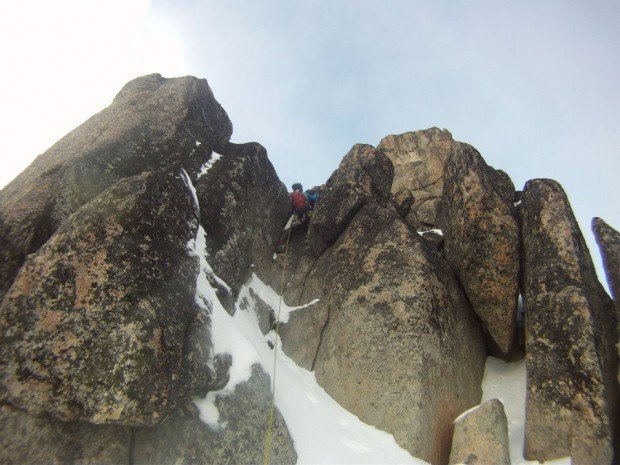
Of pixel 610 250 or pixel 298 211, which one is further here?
pixel 298 211

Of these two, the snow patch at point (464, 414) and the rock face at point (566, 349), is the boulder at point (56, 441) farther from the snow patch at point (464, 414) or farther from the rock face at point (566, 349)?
the rock face at point (566, 349)

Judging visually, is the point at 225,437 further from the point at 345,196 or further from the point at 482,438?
the point at 345,196

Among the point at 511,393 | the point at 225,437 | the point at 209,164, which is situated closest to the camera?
the point at 225,437

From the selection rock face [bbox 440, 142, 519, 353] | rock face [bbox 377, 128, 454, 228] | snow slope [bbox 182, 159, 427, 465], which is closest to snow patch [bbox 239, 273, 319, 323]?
snow slope [bbox 182, 159, 427, 465]

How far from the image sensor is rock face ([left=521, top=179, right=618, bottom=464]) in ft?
27.9

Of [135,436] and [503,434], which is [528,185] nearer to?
[503,434]

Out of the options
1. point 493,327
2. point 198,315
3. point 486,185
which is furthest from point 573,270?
point 198,315

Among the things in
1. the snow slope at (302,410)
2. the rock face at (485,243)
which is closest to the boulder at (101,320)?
the snow slope at (302,410)

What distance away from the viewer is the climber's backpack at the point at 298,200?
17.4 metres

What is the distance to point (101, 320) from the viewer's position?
279 inches

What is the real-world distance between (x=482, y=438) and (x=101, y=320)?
28.7 ft

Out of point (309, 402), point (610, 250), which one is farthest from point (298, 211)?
point (610, 250)

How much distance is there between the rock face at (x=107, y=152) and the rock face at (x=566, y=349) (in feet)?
39.6

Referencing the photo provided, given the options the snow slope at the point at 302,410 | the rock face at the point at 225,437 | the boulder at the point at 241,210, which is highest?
the boulder at the point at 241,210
